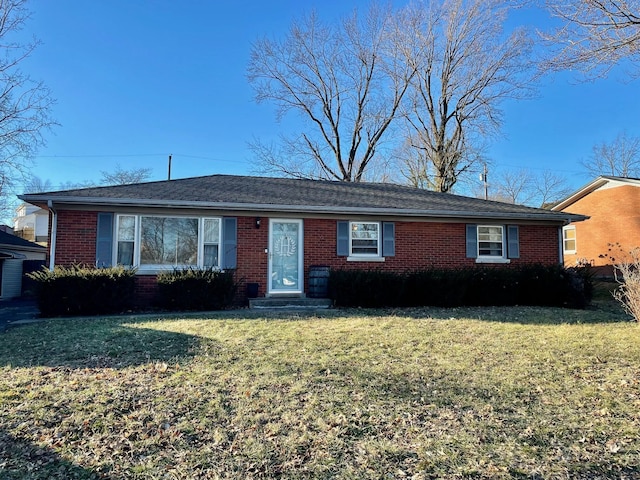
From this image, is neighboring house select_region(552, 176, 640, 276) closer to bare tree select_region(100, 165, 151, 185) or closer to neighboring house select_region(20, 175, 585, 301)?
neighboring house select_region(20, 175, 585, 301)

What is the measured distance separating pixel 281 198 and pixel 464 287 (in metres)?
5.34

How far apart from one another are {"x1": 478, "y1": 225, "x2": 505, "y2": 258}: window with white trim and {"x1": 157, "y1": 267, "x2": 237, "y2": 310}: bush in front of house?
757 centimetres

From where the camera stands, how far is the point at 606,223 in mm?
18688

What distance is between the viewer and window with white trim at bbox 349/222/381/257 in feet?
36.9

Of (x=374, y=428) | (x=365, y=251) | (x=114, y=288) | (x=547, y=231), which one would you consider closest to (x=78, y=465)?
(x=374, y=428)

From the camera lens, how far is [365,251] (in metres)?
11.3

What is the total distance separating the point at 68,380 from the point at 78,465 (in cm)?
190

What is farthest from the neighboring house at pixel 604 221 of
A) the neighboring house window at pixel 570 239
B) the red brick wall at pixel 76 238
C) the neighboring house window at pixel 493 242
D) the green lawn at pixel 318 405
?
the red brick wall at pixel 76 238

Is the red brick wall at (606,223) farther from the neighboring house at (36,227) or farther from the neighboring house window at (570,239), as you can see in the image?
the neighboring house at (36,227)

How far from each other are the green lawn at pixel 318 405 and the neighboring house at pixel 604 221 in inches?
574

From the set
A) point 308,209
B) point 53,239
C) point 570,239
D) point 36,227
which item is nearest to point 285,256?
point 308,209

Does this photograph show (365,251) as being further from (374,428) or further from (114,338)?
(374,428)

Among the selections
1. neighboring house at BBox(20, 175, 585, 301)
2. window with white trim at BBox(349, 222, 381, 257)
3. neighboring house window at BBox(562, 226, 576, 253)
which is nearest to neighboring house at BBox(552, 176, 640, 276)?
neighboring house window at BBox(562, 226, 576, 253)

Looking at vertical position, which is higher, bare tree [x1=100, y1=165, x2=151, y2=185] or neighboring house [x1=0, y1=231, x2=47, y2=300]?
bare tree [x1=100, y1=165, x2=151, y2=185]
